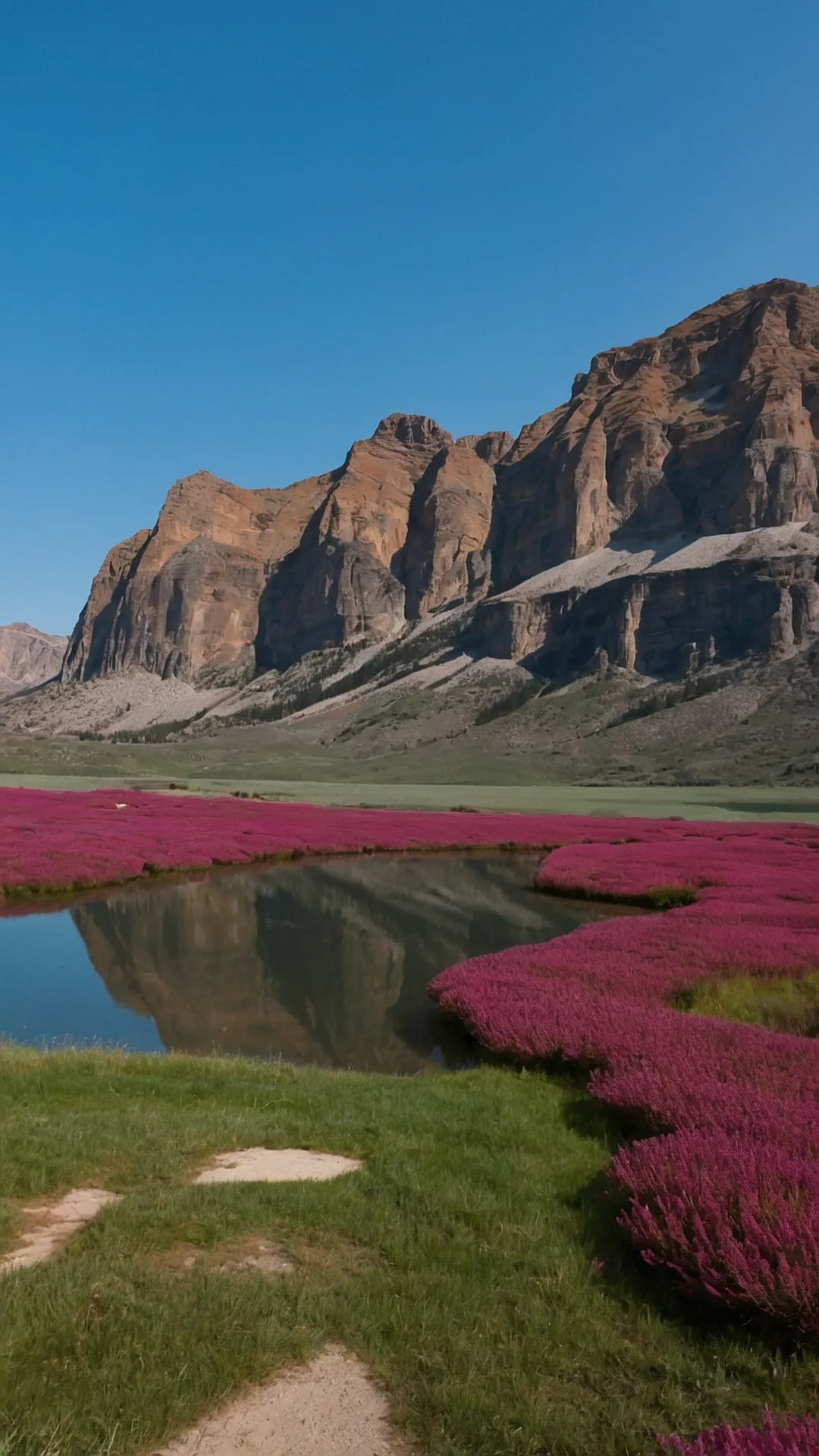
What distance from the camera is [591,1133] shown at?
8562 mm

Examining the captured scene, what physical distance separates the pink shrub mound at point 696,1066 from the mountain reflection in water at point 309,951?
1584 mm

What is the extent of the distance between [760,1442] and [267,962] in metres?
17.2

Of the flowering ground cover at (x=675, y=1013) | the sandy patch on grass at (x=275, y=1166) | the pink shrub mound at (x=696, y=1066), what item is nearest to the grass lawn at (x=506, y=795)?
the flowering ground cover at (x=675, y=1013)

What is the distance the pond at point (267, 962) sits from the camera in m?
14.2

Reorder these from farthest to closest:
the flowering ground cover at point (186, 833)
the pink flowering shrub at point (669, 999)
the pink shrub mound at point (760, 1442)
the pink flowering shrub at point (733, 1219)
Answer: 1. the flowering ground cover at point (186, 833)
2. the pink flowering shrub at point (669, 999)
3. the pink flowering shrub at point (733, 1219)
4. the pink shrub mound at point (760, 1442)

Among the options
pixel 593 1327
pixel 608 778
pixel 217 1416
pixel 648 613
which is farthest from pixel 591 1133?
pixel 648 613

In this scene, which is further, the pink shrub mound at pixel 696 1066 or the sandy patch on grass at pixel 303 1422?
the pink shrub mound at pixel 696 1066

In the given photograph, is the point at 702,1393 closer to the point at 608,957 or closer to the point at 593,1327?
the point at 593,1327

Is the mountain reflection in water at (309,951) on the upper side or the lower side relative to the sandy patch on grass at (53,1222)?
lower

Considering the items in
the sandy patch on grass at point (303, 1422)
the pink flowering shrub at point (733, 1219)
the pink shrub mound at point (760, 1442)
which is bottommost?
the sandy patch on grass at point (303, 1422)

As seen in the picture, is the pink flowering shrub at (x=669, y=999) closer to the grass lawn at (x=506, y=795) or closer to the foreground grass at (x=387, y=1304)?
the foreground grass at (x=387, y=1304)

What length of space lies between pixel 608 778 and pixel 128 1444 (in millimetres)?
113704

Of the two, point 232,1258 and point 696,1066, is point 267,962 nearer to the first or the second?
point 696,1066

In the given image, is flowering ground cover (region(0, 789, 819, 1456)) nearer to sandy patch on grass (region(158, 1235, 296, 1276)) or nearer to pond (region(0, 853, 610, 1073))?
→ pond (region(0, 853, 610, 1073))
